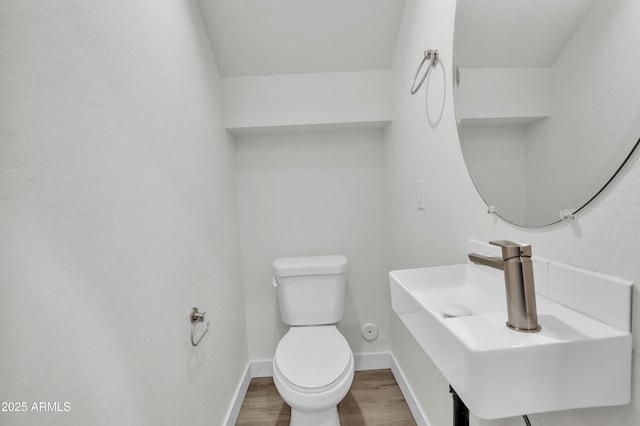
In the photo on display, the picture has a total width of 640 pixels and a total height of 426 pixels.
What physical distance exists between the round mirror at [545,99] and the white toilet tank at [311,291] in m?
1.07

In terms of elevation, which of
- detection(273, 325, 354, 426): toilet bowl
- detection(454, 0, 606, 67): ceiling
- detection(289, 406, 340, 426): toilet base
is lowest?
detection(289, 406, 340, 426): toilet base

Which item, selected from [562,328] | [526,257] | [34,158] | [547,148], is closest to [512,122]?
[547,148]

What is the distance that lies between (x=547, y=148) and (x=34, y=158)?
1.06m

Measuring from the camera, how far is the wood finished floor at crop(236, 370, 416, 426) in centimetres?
159

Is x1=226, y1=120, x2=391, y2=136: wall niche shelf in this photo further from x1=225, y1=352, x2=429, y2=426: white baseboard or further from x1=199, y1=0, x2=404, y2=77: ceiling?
x1=225, y1=352, x2=429, y2=426: white baseboard

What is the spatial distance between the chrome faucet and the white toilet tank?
120cm

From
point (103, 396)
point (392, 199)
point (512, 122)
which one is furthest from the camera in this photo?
point (392, 199)

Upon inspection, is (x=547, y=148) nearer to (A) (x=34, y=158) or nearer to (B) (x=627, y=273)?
(B) (x=627, y=273)

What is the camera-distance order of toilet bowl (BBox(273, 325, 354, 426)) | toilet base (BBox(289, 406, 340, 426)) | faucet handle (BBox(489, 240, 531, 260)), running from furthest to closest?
toilet base (BBox(289, 406, 340, 426)) → toilet bowl (BBox(273, 325, 354, 426)) → faucet handle (BBox(489, 240, 531, 260))

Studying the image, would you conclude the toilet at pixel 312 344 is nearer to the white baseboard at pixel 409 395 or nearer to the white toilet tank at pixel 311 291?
the white toilet tank at pixel 311 291

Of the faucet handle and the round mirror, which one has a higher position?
the round mirror

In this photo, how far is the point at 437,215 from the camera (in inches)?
48.5

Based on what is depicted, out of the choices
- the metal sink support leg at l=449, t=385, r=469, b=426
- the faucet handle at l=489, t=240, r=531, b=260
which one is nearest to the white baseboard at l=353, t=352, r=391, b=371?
the metal sink support leg at l=449, t=385, r=469, b=426

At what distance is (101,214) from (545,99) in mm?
1076
